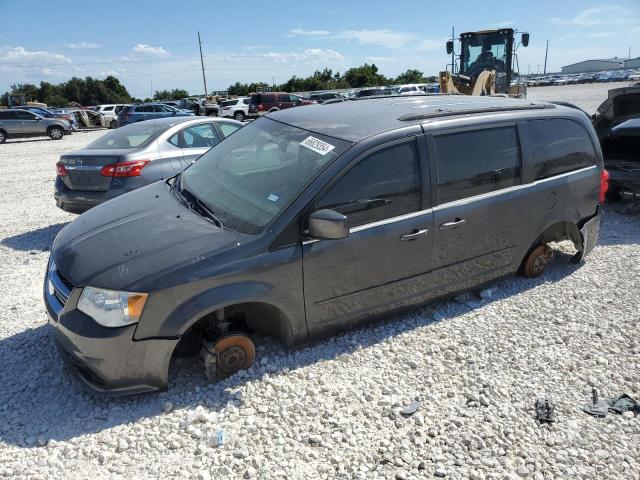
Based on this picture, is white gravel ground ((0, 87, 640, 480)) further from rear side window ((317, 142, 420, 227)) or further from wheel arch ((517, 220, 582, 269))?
rear side window ((317, 142, 420, 227))

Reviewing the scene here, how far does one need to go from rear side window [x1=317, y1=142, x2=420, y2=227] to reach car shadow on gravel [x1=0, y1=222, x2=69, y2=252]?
14.7 feet

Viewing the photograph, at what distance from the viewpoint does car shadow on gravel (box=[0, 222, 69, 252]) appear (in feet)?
19.6

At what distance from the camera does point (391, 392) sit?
3.04 meters

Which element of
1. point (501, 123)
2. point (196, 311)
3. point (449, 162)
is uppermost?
point (501, 123)

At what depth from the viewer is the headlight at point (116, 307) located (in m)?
2.67

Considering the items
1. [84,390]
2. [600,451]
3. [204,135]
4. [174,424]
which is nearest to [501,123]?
[600,451]

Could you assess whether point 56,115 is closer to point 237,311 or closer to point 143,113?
point 143,113

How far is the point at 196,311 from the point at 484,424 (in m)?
1.83

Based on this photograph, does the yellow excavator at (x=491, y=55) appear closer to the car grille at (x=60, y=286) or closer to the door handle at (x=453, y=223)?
the door handle at (x=453, y=223)

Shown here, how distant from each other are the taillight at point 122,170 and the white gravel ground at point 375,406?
2250 mm

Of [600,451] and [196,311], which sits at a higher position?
[196,311]

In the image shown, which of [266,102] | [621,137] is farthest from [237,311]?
[266,102]

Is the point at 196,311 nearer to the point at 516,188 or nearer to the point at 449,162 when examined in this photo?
the point at 449,162

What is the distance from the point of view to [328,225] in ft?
9.45
